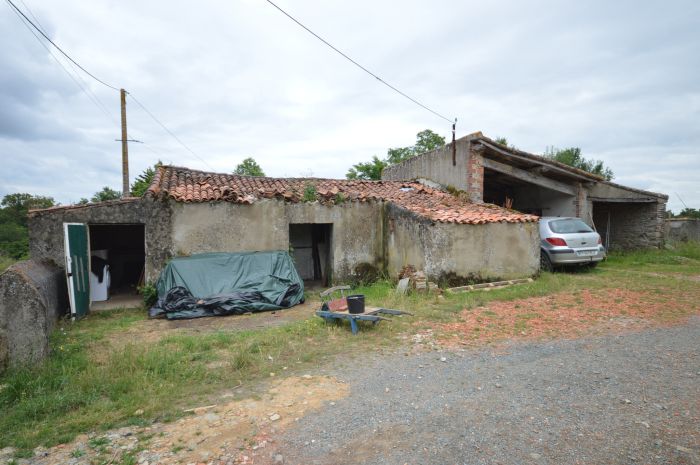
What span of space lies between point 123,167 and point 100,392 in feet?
44.2

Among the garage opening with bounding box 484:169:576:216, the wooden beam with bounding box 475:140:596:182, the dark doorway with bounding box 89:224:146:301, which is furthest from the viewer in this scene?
the garage opening with bounding box 484:169:576:216

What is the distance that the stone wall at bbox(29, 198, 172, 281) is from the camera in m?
8.30

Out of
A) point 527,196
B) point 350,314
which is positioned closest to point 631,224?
point 527,196

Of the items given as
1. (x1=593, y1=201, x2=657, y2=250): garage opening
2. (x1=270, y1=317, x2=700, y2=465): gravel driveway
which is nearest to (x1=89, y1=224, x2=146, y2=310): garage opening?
(x1=270, y1=317, x2=700, y2=465): gravel driveway

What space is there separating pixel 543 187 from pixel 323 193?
8.13 meters

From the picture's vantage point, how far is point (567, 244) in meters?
10.3

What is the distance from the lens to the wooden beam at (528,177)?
12.0 metres

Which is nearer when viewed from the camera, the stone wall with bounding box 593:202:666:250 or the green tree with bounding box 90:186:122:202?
the stone wall with bounding box 593:202:666:250

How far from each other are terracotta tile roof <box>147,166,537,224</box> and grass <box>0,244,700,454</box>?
2.37 metres

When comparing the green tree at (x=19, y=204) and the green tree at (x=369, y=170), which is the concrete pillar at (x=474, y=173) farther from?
the green tree at (x=19, y=204)

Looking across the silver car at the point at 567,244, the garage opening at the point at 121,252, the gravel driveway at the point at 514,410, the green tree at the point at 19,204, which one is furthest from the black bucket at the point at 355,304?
the green tree at the point at 19,204

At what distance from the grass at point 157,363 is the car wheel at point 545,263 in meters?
2.22

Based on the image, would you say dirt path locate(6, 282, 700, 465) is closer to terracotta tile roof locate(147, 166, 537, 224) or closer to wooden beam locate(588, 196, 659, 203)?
terracotta tile roof locate(147, 166, 537, 224)

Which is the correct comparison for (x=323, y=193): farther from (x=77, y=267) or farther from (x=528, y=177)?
(x=528, y=177)
